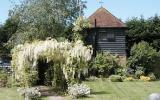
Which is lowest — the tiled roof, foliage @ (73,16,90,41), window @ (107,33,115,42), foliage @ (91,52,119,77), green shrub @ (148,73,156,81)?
green shrub @ (148,73,156,81)

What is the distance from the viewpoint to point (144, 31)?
139ft

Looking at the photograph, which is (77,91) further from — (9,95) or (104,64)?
(104,64)

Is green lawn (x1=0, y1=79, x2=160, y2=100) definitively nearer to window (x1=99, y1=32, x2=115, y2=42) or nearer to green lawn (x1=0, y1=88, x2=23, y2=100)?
green lawn (x1=0, y1=88, x2=23, y2=100)

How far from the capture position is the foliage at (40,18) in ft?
120

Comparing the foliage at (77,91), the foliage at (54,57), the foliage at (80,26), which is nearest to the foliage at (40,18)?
the foliage at (80,26)

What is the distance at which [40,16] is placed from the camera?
36.5 m

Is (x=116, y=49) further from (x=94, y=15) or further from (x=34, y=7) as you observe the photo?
(x=34, y=7)

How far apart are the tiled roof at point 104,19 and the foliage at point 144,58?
154 inches

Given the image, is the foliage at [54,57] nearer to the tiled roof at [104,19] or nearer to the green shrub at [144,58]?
the green shrub at [144,58]

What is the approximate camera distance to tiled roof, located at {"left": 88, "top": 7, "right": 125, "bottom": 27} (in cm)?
4065

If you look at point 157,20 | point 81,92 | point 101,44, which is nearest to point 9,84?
point 81,92

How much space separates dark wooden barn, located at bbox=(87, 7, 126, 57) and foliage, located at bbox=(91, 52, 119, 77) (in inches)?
136

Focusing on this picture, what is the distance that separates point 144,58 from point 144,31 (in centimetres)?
620

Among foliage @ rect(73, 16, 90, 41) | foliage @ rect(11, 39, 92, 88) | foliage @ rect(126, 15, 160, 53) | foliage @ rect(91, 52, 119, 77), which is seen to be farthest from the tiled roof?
foliage @ rect(11, 39, 92, 88)
